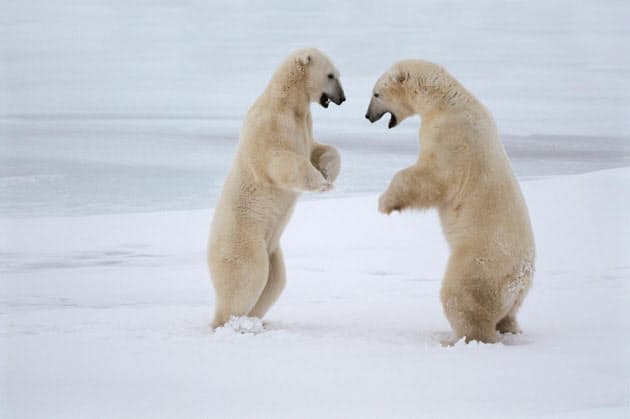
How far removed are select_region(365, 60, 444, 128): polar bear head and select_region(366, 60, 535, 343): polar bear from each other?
6cm

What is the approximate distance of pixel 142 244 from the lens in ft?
23.7

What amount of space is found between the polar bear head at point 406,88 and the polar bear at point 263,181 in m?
0.25

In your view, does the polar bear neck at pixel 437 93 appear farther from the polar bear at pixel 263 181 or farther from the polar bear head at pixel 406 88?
the polar bear at pixel 263 181

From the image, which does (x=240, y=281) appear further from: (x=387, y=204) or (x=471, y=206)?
(x=471, y=206)

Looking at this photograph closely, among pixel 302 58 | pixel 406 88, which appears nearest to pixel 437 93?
pixel 406 88

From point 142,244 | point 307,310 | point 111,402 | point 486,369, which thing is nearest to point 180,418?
point 111,402

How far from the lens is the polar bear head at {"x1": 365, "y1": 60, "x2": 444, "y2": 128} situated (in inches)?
170

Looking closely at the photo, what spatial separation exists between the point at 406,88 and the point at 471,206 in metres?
0.68

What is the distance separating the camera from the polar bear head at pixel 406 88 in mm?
4316

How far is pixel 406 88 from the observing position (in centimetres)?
438

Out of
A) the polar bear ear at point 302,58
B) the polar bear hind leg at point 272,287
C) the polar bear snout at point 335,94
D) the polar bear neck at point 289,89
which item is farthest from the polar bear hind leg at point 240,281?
the polar bear ear at point 302,58

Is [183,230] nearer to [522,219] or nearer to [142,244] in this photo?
[142,244]

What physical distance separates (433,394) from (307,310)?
1825 millimetres

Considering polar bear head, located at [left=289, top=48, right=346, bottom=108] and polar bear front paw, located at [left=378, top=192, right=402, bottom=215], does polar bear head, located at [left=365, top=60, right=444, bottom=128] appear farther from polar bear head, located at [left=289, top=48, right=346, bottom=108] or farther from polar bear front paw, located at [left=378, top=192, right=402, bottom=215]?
polar bear front paw, located at [left=378, top=192, right=402, bottom=215]
